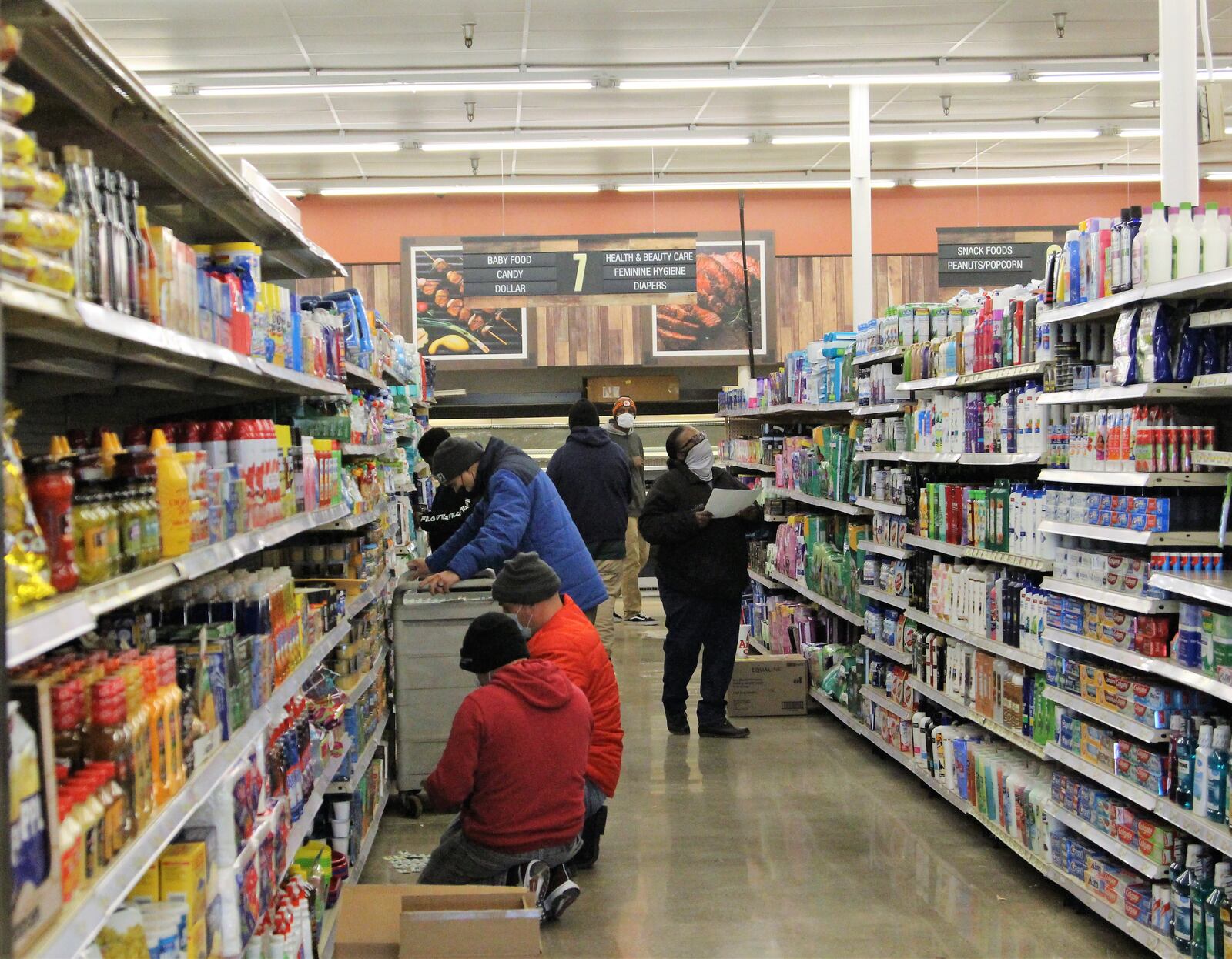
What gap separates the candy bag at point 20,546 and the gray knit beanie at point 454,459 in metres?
4.10

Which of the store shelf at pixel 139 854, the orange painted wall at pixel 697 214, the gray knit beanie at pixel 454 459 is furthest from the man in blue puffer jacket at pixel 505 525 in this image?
the orange painted wall at pixel 697 214

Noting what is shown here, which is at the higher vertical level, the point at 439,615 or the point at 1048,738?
the point at 439,615

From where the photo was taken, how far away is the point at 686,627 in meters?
7.35

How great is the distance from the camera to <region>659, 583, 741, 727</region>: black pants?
730cm

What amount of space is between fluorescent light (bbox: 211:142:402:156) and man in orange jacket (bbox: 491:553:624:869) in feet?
23.7

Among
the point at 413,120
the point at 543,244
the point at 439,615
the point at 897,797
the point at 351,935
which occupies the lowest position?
the point at 897,797

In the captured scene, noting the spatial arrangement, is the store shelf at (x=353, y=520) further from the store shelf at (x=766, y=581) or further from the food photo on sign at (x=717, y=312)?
the food photo on sign at (x=717, y=312)

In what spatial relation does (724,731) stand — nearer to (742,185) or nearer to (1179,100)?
(1179,100)

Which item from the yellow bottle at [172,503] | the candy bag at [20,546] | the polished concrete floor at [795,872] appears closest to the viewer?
the candy bag at [20,546]

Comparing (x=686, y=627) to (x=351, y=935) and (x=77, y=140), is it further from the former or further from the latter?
(x=77, y=140)

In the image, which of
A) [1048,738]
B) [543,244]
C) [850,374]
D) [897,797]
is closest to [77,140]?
[1048,738]

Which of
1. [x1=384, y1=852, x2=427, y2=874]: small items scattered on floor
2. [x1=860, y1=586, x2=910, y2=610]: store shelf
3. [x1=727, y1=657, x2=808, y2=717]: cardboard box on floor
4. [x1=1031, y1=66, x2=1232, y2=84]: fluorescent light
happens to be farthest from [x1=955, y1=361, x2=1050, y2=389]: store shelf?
[x1=1031, y1=66, x2=1232, y2=84]: fluorescent light

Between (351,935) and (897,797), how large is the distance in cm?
354

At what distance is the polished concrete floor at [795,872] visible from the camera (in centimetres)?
435
